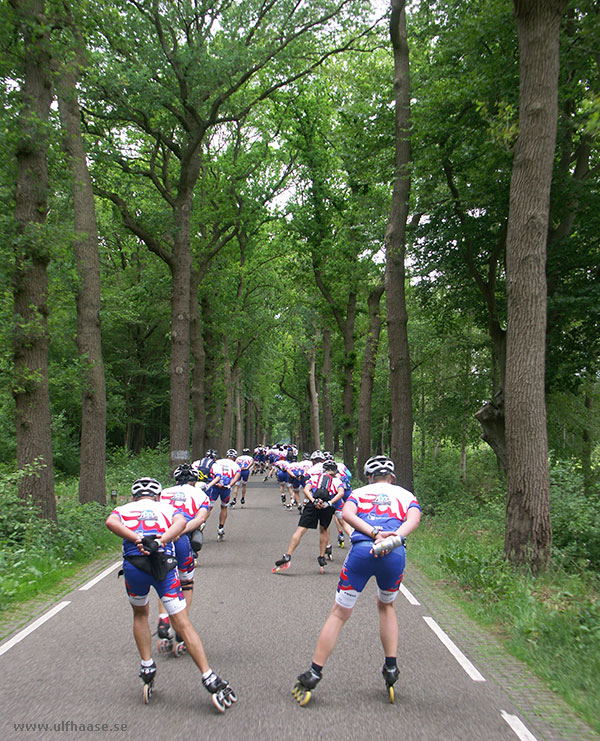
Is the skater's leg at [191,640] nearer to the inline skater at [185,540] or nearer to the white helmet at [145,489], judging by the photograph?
→ the white helmet at [145,489]

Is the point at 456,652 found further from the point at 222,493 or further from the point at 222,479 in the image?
the point at 222,493

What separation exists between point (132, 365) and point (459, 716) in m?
35.1

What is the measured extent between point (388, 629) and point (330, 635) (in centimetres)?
52

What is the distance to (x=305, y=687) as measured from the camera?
4465 mm

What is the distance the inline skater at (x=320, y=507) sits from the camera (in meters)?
9.38

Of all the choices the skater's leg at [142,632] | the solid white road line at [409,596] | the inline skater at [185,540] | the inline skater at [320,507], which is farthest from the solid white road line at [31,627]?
the solid white road line at [409,596]

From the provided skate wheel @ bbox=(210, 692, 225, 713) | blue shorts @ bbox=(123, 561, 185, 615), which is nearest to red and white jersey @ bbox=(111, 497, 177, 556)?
blue shorts @ bbox=(123, 561, 185, 615)

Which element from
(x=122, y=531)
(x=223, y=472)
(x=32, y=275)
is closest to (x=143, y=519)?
(x=122, y=531)

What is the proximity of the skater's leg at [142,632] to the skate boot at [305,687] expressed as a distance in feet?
3.96

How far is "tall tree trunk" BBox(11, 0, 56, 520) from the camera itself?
9.69 meters

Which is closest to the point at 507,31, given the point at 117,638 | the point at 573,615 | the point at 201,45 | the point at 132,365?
the point at 201,45

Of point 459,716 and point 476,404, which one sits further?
point 476,404

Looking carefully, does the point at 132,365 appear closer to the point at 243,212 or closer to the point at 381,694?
the point at 243,212

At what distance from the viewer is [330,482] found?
9.49m
